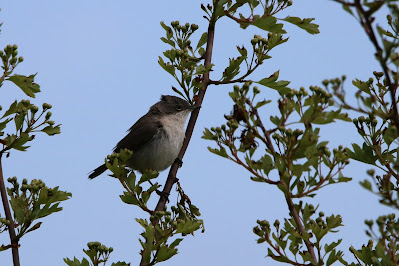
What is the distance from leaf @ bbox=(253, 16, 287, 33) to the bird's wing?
8.82 ft

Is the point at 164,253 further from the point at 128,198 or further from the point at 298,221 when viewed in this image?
the point at 298,221

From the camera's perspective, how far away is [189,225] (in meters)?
3.86

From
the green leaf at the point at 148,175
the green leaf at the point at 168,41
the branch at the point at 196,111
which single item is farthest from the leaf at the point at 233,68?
the green leaf at the point at 148,175

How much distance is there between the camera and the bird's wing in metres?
6.91

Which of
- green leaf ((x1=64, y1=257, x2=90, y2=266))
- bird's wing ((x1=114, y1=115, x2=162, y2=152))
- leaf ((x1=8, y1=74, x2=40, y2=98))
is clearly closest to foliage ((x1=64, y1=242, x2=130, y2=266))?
green leaf ((x1=64, y1=257, x2=90, y2=266))

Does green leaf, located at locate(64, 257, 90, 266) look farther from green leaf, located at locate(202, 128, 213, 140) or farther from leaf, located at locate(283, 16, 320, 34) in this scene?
leaf, located at locate(283, 16, 320, 34)

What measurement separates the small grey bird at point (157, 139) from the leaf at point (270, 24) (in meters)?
2.24

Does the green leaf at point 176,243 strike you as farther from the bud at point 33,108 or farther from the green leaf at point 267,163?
the bud at point 33,108

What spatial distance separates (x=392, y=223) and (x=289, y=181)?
0.60 meters

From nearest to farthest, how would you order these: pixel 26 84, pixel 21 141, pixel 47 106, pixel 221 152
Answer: pixel 221 152 → pixel 21 141 → pixel 47 106 → pixel 26 84

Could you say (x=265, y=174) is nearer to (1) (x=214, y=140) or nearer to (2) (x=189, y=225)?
(1) (x=214, y=140)

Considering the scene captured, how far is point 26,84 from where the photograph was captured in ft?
14.7

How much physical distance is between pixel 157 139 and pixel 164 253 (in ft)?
10.7

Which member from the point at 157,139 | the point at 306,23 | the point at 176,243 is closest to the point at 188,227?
the point at 176,243
